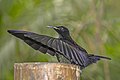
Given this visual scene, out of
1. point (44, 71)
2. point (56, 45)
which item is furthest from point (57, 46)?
point (44, 71)

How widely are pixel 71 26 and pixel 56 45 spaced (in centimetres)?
314

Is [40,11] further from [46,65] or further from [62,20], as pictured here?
[46,65]

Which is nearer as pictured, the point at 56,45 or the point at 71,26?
the point at 56,45

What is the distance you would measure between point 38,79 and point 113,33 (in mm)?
3624

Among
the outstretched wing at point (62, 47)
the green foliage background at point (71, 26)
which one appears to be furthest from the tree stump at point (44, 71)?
the green foliage background at point (71, 26)

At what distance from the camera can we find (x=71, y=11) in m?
6.45

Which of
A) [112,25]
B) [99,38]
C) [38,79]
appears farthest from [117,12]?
[38,79]

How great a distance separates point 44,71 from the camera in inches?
107

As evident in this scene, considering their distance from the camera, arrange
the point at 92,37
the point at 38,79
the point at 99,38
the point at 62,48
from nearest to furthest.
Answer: the point at 38,79
the point at 62,48
the point at 99,38
the point at 92,37

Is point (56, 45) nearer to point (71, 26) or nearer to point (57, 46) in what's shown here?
point (57, 46)

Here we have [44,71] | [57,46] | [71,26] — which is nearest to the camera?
Answer: [44,71]

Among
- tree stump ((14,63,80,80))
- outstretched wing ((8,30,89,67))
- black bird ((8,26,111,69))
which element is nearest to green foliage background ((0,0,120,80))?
black bird ((8,26,111,69))

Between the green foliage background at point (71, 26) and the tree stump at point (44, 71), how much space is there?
3.24 meters

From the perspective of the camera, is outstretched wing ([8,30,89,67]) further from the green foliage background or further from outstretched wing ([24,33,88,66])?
the green foliage background
